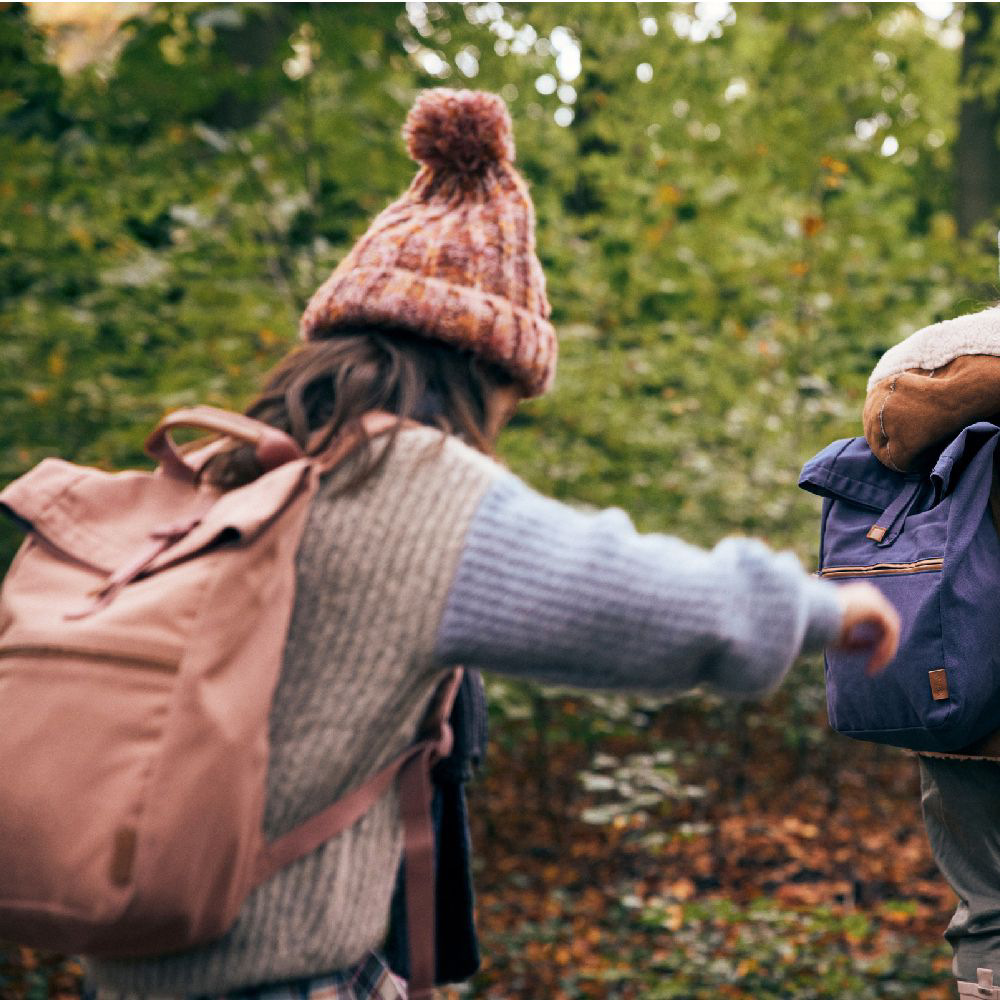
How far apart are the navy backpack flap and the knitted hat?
86 centimetres

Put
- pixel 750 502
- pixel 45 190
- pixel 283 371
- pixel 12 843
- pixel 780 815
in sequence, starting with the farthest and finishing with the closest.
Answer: pixel 780 815 < pixel 750 502 < pixel 45 190 < pixel 283 371 < pixel 12 843

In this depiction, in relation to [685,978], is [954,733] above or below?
above

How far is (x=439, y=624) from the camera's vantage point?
4.28ft

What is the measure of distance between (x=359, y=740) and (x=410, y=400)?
0.43m

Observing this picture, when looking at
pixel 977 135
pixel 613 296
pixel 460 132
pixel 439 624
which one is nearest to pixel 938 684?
pixel 439 624

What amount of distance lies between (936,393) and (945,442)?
107 mm

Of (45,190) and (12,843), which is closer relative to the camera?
(12,843)

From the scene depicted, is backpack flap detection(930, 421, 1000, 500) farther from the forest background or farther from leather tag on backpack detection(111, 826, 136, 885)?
the forest background

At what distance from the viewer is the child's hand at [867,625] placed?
1.43m

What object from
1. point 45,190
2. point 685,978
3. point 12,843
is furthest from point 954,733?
point 45,190

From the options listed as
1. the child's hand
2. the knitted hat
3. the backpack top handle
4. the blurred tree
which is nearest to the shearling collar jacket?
the child's hand

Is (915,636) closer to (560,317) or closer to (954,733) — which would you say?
(954,733)

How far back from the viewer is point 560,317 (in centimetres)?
641

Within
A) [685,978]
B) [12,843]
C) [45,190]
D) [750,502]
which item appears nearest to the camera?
[12,843]
